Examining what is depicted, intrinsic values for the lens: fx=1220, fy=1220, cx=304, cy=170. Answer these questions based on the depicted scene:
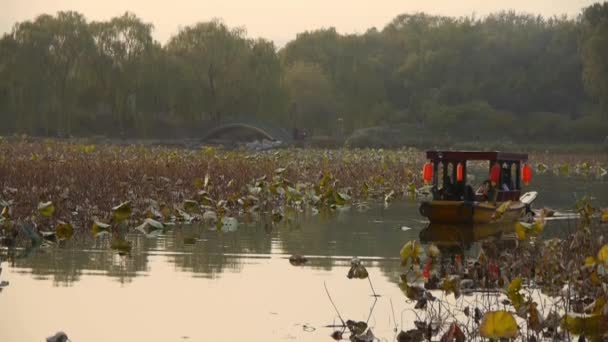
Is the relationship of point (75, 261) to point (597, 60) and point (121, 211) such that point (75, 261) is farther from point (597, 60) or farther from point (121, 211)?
point (597, 60)

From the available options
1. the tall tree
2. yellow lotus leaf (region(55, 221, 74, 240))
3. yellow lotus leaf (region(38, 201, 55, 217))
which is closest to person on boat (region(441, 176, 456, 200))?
yellow lotus leaf (region(55, 221, 74, 240))

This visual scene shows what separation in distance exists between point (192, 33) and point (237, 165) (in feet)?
129

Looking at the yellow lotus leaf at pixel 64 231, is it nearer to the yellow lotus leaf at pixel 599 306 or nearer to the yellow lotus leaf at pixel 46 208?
the yellow lotus leaf at pixel 46 208

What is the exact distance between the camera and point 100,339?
1093cm

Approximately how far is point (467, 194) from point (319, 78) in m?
72.3

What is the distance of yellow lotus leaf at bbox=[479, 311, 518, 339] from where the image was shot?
922 cm

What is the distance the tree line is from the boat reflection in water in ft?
132

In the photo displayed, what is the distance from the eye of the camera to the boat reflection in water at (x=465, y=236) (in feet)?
63.5

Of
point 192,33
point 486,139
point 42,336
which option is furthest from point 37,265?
point 486,139

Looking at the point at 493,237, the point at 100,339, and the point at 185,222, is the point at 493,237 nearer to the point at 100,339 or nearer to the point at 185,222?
the point at 185,222

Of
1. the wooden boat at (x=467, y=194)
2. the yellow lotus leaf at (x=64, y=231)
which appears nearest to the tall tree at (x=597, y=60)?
the wooden boat at (x=467, y=194)

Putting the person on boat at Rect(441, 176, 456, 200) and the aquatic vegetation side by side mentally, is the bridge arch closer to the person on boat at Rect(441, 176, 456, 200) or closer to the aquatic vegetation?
the person on boat at Rect(441, 176, 456, 200)

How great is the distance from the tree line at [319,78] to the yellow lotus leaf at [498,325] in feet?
171

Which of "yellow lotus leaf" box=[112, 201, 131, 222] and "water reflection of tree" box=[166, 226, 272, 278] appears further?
"yellow lotus leaf" box=[112, 201, 131, 222]
